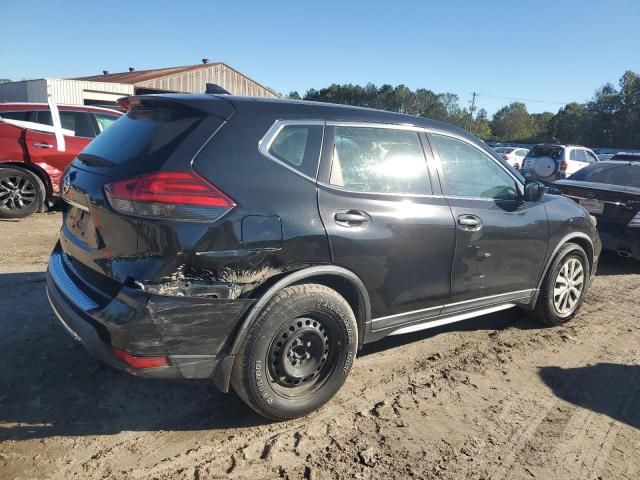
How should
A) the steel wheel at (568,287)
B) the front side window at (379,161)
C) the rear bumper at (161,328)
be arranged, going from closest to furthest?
the rear bumper at (161,328)
the front side window at (379,161)
the steel wheel at (568,287)

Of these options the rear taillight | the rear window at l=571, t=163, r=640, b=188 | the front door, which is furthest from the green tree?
the rear taillight

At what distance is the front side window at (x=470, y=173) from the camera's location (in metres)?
3.75

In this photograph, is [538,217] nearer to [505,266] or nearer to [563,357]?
[505,266]

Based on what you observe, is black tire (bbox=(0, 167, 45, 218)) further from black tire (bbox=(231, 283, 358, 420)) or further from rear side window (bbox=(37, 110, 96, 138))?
black tire (bbox=(231, 283, 358, 420))

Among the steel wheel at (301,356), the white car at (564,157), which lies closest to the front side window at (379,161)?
the steel wheel at (301,356)

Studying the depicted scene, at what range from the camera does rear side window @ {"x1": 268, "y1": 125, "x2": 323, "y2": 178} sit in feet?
9.60

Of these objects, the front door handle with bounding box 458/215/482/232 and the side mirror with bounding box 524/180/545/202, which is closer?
the front door handle with bounding box 458/215/482/232

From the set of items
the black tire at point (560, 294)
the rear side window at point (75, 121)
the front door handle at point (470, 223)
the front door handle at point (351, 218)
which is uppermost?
the rear side window at point (75, 121)

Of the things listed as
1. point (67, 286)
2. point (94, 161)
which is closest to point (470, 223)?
point (94, 161)

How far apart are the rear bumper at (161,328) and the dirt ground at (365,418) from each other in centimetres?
48

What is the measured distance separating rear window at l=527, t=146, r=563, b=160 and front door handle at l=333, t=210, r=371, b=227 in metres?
17.7

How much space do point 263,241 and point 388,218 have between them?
Result: 91 centimetres

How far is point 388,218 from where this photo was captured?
3.24 m

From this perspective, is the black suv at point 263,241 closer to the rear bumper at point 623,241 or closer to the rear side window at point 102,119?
the rear bumper at point 623,241
